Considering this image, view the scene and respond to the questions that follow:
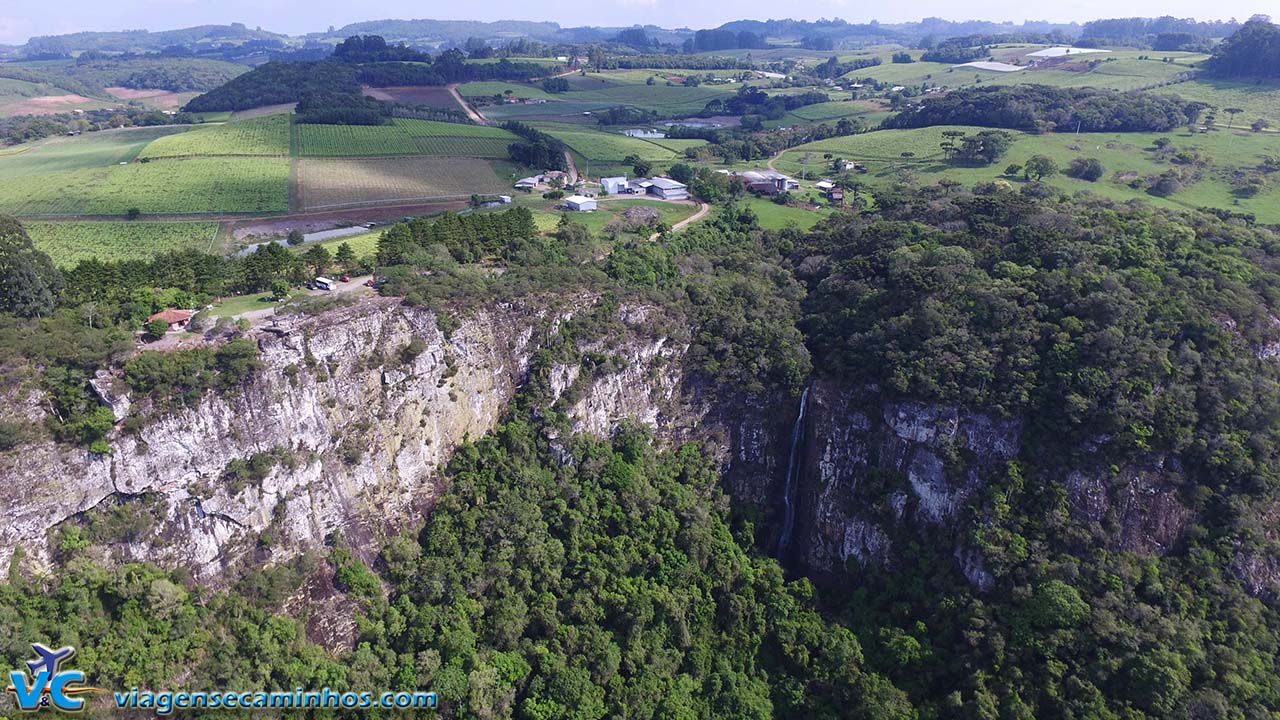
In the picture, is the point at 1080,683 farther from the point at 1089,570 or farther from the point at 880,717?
the point at 880,717

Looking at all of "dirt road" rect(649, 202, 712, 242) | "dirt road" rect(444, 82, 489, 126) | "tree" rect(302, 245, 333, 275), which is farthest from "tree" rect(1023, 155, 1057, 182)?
"dirt road" rect(444, 82, 489, 126)

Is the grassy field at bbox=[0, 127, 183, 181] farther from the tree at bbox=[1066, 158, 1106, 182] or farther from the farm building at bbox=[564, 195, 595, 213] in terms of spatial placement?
the tree at bbox=[1066, 158, 1106, 182]

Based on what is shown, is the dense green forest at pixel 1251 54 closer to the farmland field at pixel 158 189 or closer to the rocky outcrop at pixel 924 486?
the rocky outcrop at pixel 924 486

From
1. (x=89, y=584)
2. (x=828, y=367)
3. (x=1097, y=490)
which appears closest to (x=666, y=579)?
(x=828, y=367)

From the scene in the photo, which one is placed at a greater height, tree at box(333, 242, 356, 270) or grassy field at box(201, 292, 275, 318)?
tree at box(333, 242, 356, 270)

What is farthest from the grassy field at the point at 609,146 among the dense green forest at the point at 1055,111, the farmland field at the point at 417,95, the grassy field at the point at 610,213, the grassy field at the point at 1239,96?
the grassy field at the point at 1239,96

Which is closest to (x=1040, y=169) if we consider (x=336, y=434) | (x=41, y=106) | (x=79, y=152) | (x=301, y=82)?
(x=336, y=434)

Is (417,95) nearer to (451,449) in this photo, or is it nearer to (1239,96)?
(451,449)
